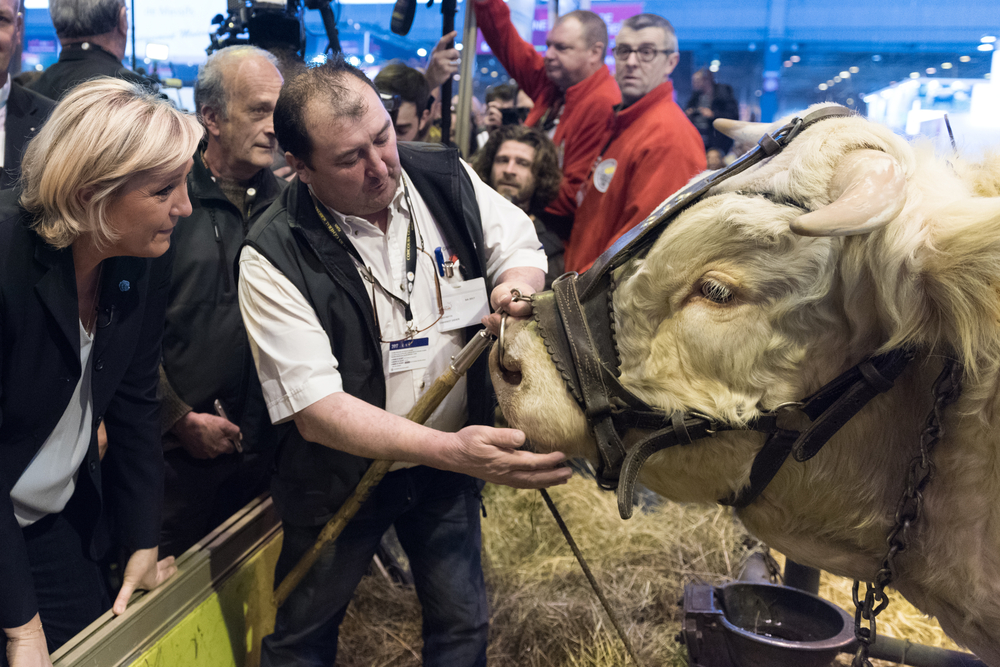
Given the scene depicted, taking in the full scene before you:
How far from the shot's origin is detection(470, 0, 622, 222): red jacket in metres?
4.26

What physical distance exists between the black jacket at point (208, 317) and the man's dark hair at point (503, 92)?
327cm

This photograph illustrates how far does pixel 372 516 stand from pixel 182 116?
Result: 1290 mm

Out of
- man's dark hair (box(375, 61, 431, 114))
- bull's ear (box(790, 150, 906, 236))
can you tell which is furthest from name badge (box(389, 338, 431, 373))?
man's dark hair (box(375, 61, 431, 114))

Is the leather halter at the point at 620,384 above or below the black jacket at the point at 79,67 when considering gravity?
below

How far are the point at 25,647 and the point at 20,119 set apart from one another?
1.83 metres

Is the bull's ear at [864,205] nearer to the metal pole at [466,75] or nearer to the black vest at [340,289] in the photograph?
the black vest at [340,289]

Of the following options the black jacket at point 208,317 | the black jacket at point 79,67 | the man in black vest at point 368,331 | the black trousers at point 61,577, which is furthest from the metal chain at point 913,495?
the black jacket at point 79,67

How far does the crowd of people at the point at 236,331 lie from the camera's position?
5.49 ft

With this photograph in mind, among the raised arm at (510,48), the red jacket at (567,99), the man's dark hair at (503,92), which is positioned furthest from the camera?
the man's dark hair at (503,92)

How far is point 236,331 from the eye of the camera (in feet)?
8.93

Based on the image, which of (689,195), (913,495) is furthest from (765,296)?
(913,495)

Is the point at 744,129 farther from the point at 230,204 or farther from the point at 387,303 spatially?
the point at 230,204

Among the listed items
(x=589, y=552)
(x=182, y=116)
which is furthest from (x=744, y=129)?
(x=589, y=552)

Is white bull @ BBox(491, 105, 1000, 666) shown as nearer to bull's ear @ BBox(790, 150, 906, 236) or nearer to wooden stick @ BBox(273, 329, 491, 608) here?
bull's ear @ BBox(790, 150, 906, 236)
